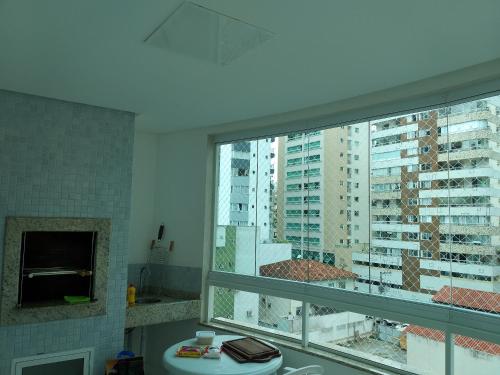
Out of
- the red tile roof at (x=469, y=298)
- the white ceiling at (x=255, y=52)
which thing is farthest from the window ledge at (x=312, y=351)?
the white ceiling at (x=255, y=52)

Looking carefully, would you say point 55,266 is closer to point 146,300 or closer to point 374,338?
point 146,300

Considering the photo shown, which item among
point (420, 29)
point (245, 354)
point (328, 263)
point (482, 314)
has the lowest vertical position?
point (245, 354)

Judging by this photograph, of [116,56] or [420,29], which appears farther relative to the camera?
[116,56]

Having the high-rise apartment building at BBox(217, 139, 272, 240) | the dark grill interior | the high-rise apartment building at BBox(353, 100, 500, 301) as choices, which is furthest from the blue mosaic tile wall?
the high-rise apartment building at BBox(353, 100, 500, 301)

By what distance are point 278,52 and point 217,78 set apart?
1.72 feet

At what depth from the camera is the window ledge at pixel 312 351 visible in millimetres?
2557

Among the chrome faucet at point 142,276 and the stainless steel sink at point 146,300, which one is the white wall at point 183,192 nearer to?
the chrome faucet at point 142,276

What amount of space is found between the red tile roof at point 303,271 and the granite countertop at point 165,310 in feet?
2.34

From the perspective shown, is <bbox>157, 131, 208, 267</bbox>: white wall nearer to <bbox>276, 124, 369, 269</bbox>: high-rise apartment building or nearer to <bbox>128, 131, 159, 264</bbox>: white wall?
<bbox>128, 131, 159, 264</bbox>: white wall

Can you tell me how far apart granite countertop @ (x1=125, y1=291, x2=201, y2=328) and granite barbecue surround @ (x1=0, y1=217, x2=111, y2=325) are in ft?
0.87

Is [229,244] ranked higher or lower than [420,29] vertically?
lower

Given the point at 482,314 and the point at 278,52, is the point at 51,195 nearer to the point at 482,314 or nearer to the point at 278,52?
the point at 278,52

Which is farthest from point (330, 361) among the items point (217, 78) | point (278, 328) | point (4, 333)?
point (4, 333)

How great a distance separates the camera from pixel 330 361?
2.76 metres
